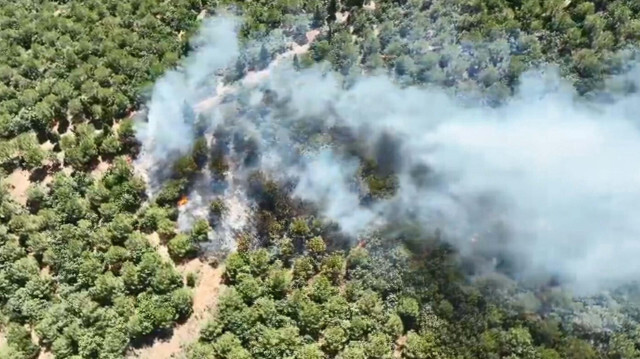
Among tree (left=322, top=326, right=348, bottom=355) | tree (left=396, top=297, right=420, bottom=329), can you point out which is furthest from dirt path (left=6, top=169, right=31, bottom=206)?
tree (left=396, top=297, right=420, bottom=329)

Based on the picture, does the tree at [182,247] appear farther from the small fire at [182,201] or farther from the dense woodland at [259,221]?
the small fire at [182,201]

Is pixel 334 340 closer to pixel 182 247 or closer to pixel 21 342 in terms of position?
pixel 182 247

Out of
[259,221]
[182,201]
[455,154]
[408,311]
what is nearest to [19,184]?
[182,201]

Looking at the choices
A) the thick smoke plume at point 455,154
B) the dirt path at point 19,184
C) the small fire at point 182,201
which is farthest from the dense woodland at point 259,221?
the thick smoke plume at point 455,154

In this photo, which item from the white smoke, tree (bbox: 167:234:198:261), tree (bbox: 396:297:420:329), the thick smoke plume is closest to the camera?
tree (bbox: 396:297:420:329)

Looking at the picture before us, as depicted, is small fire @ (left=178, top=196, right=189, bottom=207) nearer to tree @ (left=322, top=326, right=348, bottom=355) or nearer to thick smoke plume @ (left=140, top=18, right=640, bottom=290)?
thick smoke plume @ (left=140, top=18, right=640, bottom=290)

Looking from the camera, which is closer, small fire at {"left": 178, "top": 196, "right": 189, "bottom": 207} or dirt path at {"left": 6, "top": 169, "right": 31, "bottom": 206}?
small fire at {"left": 178, "top": 196, "right": 189, "bottom": 207}

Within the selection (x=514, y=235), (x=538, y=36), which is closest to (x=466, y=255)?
(x=514, y=235)
